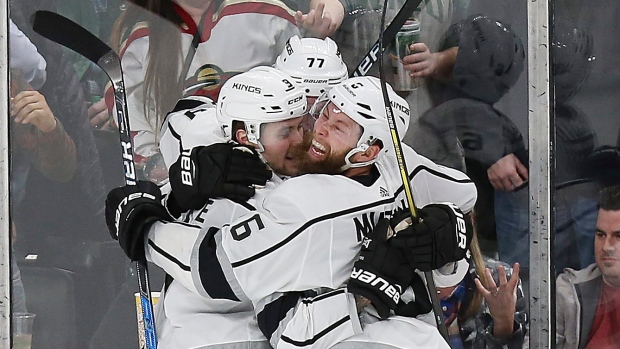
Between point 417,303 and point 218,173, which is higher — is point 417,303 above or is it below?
below

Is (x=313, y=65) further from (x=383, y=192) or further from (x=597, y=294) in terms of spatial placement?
(x=597, y=294)

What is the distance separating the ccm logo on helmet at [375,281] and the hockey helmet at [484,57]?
47cm

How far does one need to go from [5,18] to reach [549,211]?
964 mm

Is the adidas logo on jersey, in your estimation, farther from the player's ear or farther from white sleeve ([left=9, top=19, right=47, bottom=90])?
white sleeve ([left=9, top=19, right=47, bottom=90])

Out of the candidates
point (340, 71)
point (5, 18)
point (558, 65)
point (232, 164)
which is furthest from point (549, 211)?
point (5, 18)

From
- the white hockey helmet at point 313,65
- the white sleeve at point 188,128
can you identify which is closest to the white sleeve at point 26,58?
the white sleeve at point 188,128

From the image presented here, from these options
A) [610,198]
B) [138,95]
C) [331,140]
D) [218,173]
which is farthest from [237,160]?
[610,198]

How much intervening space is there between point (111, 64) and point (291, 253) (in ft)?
1.67

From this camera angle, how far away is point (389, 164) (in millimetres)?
1522

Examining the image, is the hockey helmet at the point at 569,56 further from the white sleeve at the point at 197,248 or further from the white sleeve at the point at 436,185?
the white sleeve at the point at 197,248

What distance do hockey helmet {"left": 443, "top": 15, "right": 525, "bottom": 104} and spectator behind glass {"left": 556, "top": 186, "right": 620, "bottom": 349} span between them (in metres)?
0.25

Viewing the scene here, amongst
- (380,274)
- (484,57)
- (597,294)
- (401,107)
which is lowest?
(597,294)

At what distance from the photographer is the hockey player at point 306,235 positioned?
137 cm

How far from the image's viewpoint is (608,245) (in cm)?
164
